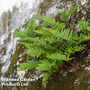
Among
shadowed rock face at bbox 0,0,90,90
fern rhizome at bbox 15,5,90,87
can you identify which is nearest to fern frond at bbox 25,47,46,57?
fern rhizome at bbox 15,5,90,87

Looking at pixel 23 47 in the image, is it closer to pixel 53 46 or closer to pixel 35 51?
pixel 53 46

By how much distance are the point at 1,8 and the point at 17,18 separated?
2.43 m

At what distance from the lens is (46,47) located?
2.33 m

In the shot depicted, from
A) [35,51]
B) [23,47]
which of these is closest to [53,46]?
[35,51]

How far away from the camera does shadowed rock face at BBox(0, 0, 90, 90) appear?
2.30 metres

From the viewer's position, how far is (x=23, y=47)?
428cm

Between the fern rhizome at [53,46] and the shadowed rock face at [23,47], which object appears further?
the shadowed rock face at [23,47]

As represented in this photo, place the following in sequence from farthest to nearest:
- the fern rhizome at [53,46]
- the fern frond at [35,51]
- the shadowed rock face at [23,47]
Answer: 1. the shadowed rock face at [23,47]
2. the fern frond at [35,51]
3. the fern rhizome at [53,46]

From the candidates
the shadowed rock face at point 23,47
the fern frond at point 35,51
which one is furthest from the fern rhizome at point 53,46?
the shadowed rock face at point 23,47

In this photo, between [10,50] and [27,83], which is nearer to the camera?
[27,83]

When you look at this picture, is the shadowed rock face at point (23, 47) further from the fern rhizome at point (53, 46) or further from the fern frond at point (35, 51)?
the fern frond at point (35, 51)

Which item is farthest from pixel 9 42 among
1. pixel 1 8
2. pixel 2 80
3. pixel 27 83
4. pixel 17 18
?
pixel 1 8

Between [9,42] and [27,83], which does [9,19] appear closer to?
[9,42]

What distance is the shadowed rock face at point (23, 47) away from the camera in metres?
2.30
